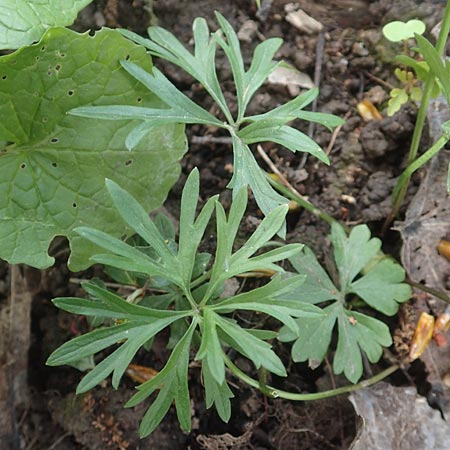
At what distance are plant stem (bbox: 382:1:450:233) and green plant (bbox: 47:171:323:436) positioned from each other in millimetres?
A: 766

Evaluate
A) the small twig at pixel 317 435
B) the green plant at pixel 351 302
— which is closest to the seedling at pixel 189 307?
the green plant at pixel 351 302

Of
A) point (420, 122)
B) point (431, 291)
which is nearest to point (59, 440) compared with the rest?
point (431, 291)

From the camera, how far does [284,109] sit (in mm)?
1903

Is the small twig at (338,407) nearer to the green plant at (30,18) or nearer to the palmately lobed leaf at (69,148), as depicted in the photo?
the palmately lobed leaf at (69,148)

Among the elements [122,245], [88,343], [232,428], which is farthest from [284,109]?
[232,428]

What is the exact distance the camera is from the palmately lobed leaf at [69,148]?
73.9 inches

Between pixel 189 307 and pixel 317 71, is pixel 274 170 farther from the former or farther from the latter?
pixel 189 307

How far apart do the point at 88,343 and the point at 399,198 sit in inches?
52.8

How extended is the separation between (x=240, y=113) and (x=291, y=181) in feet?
1.89

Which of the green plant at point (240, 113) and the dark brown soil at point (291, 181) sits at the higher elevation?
the green plant at point (240, 113)

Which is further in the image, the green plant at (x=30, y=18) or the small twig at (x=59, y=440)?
the small twig at (x=59, y=440)

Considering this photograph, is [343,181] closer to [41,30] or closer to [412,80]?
[412,80]

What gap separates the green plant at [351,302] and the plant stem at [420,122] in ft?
0.69

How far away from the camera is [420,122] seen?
2.05 metres
